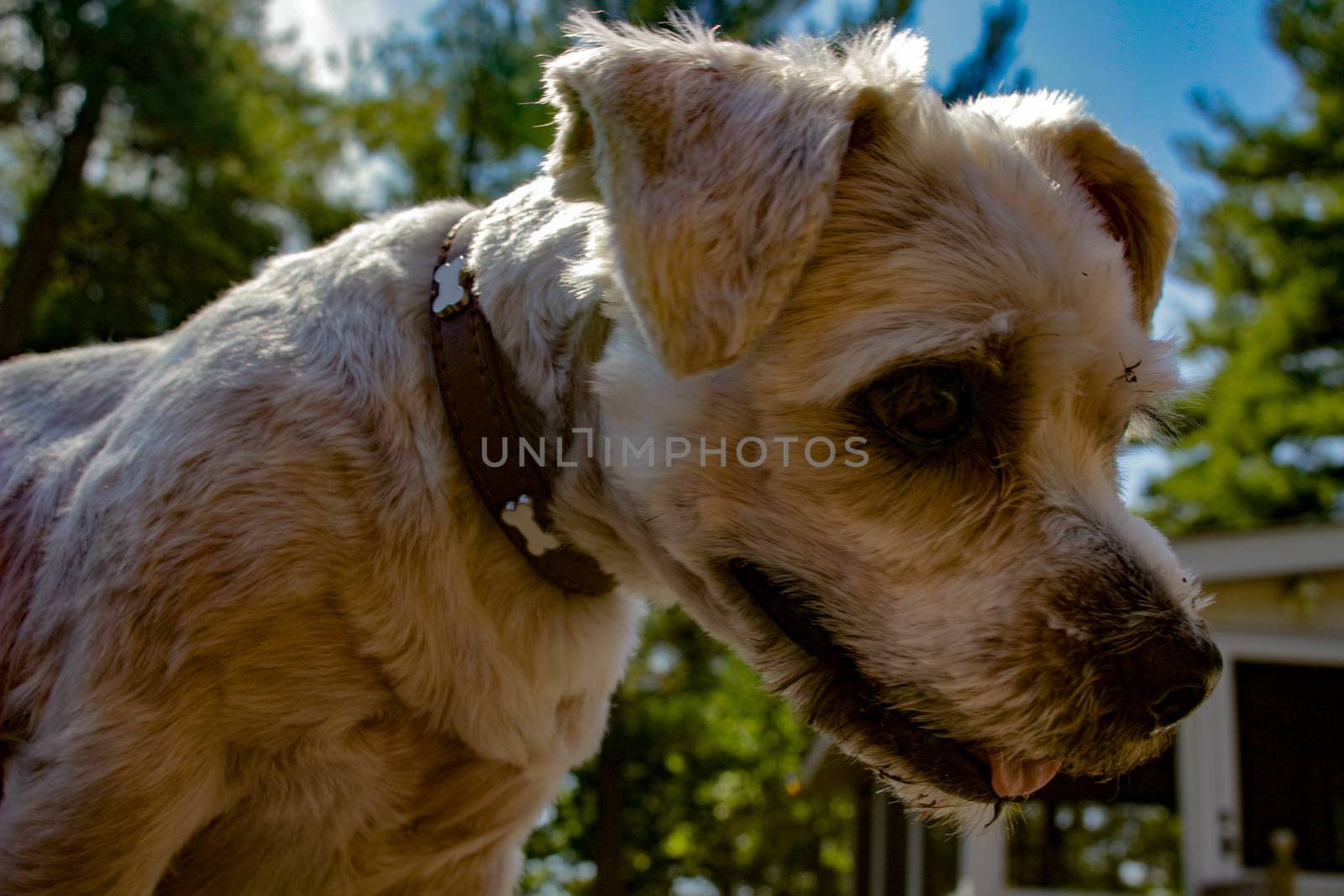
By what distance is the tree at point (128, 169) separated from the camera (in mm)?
19406

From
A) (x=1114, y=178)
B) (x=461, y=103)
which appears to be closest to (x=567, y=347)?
(x=1114, y=178)

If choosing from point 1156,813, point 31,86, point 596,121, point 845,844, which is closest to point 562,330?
point 596,121

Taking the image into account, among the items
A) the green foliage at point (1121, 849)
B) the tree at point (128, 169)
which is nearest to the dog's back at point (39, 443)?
the tree at point (128, 169)

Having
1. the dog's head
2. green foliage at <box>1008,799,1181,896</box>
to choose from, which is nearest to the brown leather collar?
the dog's head

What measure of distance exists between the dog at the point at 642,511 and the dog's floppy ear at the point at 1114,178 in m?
0.29

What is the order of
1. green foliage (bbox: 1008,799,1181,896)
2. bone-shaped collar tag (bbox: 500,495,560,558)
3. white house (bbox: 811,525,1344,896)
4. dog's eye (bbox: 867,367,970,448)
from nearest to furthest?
1. dog's eye (bbox: 867,367,970,448)
2. bone-shaped collar tag (bbox: 500,495,560,558)
3. white house (bbox: 811,525,1344,896)
4. green foliage (bbox: 1008,799,1181,896)

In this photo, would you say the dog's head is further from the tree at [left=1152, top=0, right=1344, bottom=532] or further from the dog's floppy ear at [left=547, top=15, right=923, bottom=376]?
the tree at [left=1152, top=0, right=1344, bottom=532]

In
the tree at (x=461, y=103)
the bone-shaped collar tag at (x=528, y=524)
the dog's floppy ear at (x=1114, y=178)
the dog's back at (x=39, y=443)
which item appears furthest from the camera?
the tree at (x=461, y=103)

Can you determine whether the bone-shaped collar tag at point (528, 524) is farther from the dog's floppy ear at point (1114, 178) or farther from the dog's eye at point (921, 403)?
the dog's floppy ear at point (1114, 178)

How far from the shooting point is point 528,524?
95.3 inches

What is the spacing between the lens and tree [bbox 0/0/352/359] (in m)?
19.4

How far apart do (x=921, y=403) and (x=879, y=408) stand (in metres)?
0.08

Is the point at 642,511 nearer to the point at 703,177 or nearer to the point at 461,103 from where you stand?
the point at 703,177

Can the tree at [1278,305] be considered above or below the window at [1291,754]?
above
